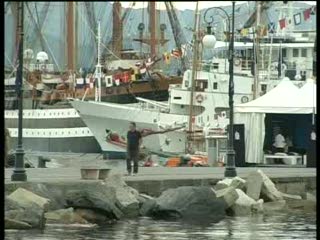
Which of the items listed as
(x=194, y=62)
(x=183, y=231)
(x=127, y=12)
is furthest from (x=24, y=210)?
(x=127, y=12)

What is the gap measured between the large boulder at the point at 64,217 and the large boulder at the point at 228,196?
14.1ft

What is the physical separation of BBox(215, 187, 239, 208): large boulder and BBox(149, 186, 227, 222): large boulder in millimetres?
384

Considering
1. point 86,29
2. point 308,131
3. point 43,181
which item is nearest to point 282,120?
point 308,131

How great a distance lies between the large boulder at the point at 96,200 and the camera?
794 inches

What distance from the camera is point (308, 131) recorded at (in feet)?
127

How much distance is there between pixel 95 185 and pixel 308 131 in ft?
61.9

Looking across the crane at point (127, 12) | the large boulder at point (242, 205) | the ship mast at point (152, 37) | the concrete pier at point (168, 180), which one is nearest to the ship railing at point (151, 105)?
the ship mast at point (152, 37)

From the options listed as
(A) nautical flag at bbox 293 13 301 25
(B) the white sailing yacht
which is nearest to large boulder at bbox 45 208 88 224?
(B) the white sailing yacht

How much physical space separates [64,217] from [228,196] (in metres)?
5.00

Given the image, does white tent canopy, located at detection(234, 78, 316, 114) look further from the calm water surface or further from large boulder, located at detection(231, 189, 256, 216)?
the calm water surface

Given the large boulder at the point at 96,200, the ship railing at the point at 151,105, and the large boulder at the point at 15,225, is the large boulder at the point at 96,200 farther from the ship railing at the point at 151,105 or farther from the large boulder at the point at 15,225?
the ship railing at the point at 151,105

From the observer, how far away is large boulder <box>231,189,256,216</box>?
2277 cm

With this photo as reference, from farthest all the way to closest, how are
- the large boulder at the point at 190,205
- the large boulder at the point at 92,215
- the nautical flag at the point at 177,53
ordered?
the nautical flag at the point at 177,53 → the large boulder at the point at 190,205 → the large boulder at the point at 92,215

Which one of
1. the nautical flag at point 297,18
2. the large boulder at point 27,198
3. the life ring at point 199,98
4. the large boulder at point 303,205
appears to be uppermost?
the nautical flag at point 297,18
